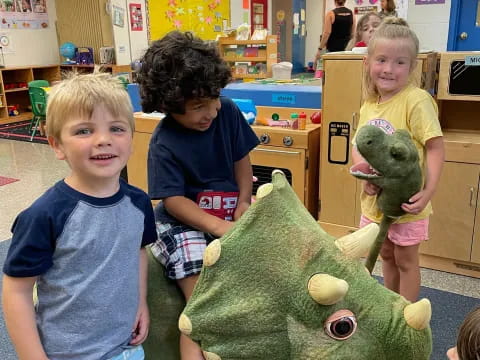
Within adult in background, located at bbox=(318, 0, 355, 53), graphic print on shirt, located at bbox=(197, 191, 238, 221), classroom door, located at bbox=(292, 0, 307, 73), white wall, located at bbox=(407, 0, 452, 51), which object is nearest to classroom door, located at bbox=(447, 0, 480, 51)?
white wall, located at bbox=(407, 0, 452, 51)

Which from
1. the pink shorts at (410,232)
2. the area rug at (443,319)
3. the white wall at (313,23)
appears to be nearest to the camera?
the pink shorts at (410,232)

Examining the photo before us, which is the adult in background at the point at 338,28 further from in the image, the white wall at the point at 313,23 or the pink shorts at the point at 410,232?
Result: the pink shorts at the point at 410,232

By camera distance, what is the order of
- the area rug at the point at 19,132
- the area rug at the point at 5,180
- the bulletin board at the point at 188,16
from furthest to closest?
the bulletin board at the point at 188,16
the area rug at the point at 19,132
the area rug at the point at 5,180

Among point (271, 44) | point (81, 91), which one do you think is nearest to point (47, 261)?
point (81, 91)

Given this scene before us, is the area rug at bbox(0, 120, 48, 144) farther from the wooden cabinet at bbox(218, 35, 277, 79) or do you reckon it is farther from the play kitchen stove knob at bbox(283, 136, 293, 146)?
the play kitchen stove knob at bbox(283, 136, 293, 146)

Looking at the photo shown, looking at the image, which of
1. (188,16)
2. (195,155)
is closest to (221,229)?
(195,155)

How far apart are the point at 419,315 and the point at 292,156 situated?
6.39 feet

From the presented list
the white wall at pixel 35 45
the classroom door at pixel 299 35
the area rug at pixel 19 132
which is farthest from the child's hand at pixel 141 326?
the classroom door at pixel 299 35

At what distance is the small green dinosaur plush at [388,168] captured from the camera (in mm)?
921

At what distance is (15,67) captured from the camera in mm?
7043

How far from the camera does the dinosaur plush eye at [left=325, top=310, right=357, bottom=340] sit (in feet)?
2.35

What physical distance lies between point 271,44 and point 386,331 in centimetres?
381

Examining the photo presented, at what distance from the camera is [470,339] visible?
0.83 m

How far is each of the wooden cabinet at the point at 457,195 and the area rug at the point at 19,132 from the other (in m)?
4.73
